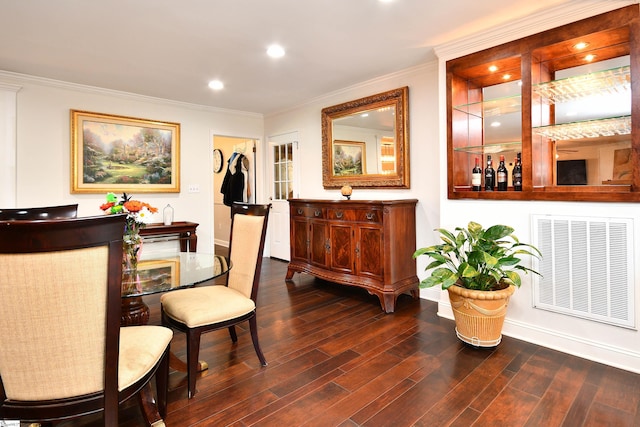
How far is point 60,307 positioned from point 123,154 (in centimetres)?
393

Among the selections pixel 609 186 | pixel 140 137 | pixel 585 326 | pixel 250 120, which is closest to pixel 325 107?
pixel 250 120

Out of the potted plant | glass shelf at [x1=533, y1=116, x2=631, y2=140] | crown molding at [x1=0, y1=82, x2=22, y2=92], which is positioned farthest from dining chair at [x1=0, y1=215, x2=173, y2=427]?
crown molding at [x1=0, y1=82, x2=22, y2=92]

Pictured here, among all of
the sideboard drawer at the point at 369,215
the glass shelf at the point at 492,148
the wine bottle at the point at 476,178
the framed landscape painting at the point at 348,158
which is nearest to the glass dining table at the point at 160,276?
the sideboard drawer at the point at 369,215

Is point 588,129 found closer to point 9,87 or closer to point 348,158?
point 348,158

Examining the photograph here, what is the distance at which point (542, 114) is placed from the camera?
2.67 m

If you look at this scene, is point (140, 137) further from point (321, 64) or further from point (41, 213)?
point (321, 64)

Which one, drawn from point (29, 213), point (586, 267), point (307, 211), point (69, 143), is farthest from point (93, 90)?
point (586, 267)

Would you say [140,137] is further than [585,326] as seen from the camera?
Yes

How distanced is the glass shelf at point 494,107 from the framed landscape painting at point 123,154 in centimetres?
379

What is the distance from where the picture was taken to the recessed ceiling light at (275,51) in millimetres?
3098

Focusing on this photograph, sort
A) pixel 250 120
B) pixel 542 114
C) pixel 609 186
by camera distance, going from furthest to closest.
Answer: pixel 250 120
pixel 542 114
pixel 609 186

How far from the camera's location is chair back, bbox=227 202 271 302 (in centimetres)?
231

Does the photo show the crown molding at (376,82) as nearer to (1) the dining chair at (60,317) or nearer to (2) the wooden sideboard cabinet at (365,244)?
(2) the wooden sideboard cabinet at (365,244)

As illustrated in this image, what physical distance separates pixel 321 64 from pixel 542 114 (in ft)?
6.75
